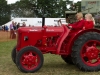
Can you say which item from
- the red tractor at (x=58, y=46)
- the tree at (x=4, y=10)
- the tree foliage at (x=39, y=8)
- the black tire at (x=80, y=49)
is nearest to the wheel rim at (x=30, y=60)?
the red tractor at (x=58, y=46)

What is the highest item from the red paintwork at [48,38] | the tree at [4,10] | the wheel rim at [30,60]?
the tree at [4,10]

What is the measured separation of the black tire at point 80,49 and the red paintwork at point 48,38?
0.18 meters

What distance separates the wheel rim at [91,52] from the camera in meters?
6.27

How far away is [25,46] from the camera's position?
253 inches

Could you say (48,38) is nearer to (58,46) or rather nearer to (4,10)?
(58,46)

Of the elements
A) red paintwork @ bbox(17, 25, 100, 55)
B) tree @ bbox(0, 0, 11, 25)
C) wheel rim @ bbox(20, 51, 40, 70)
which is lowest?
wheel rim @ bbox(20, 51, 40, 70)

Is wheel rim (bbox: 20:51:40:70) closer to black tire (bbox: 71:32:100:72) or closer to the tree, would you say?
black tire (bbox: 71:32:100:72)

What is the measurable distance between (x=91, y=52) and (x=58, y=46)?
30.7 inches

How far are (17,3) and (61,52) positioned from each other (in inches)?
3100

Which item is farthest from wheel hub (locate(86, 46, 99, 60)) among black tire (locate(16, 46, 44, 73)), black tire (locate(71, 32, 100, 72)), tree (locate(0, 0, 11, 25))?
tree (locate(0, 0, 11, 25))

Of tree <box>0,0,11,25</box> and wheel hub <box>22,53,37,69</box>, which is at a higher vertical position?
tree <box>0,0,11,25</box>

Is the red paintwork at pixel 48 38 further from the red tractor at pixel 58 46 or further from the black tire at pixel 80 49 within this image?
the black tire at pixel 80 49

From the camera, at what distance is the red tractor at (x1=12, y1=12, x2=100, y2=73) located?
6.15 metres

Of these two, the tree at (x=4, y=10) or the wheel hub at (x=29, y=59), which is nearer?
the wheel hub at (x=29, y=59)
